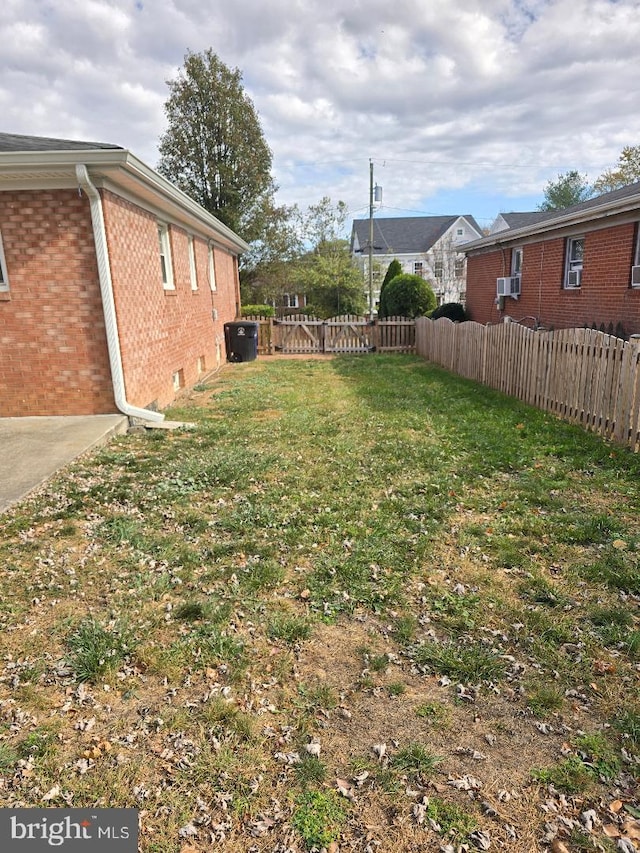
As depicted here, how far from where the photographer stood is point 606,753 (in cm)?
230

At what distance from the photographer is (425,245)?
48875 millimetres

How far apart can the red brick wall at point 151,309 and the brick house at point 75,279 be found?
3cm

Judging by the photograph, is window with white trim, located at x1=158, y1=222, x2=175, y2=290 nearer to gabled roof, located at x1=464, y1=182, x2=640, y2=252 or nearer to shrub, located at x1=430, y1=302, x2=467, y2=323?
gabled roof, located at x1=464, y1=182, x2=640, y2=252

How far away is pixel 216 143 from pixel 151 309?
26.4 metres

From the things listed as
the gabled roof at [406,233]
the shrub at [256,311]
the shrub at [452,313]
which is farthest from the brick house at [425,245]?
the shrub at [452,313]

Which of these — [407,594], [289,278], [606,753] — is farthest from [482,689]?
[289,278]

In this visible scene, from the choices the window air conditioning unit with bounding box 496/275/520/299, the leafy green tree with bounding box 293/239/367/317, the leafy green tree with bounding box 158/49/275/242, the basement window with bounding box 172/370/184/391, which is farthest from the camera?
the leafy green tree with bounding box 293/239/367/317

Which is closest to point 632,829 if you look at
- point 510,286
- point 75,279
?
point 75,279

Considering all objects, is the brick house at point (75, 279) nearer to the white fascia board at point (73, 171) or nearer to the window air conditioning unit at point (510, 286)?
the white fascia board at point (73, 171)

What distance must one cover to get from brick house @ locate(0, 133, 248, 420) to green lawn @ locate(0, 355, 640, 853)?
A: 198cm

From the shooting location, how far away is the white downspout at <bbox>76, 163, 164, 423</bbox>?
653 cm

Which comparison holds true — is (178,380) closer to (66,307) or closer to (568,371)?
(66,307)

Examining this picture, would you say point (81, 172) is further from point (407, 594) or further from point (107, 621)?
point (407, 594)
